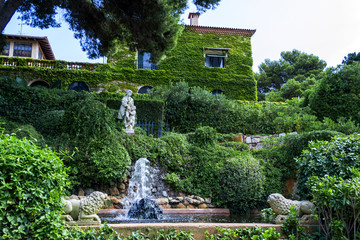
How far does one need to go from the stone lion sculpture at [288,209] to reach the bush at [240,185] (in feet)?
14.3

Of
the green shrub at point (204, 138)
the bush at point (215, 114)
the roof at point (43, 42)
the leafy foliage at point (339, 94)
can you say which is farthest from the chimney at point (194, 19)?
the green shrub at point (204, 138)

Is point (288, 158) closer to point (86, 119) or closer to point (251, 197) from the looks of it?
point (251, 197)

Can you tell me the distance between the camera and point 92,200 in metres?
4.49

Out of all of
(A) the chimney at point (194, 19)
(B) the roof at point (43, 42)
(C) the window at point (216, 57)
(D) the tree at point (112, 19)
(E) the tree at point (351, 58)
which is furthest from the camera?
(A) the chimney at point (194, 19)

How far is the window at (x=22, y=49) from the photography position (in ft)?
85.9

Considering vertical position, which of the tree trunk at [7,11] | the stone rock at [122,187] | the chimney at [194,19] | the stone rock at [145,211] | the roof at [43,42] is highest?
the chimney at [194,19]

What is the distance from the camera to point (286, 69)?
118ft

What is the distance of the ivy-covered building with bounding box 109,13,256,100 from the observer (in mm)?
22969

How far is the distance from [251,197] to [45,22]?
34.8 ft

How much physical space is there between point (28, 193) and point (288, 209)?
351cm

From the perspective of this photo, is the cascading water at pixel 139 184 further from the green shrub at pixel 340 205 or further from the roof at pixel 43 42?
the roof at pixel 43 42

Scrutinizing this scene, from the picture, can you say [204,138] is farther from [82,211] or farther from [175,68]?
[175,68]

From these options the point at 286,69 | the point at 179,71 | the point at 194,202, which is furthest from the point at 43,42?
the point at 286,69

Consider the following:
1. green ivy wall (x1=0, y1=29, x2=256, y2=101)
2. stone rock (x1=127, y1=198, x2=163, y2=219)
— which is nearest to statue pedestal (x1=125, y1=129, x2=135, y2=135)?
stone rock (x1=127, y1=198, x2=163, y2=219)
